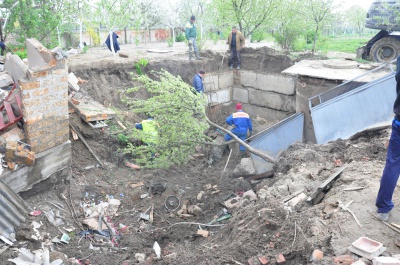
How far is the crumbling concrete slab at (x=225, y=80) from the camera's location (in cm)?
1384

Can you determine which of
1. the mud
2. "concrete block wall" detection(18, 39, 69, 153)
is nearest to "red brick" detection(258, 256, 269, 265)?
the mud

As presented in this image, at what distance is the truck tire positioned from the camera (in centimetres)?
1305

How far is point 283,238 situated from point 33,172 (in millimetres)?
4374

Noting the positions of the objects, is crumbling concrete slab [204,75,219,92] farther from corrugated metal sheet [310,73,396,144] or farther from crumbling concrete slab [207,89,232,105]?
corrugated metal sheet [310,73,396,144]

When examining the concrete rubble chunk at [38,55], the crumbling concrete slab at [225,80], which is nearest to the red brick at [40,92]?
the concrete rubble chunk at [38,55]

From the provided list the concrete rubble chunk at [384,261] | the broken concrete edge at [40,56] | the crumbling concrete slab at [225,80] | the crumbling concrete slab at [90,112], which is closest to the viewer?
the concrete rubble chunk at [384,261]

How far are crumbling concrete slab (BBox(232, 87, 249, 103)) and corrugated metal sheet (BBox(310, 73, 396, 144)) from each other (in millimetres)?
6374

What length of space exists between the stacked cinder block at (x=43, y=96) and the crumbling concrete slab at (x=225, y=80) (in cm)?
807

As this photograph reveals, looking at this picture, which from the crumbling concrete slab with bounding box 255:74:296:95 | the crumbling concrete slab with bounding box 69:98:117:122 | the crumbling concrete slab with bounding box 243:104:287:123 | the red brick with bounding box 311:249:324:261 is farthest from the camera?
the crumbling concrete slab with bounding box 243:104:287:123

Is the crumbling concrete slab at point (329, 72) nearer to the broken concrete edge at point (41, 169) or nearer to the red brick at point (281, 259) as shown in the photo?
the red brick at point (281, 259)

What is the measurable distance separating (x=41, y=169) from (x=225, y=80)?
8929mm

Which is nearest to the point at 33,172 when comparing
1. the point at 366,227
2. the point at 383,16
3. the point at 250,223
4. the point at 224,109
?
the point at 250,223

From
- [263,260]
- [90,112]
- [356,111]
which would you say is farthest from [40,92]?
[356,111]

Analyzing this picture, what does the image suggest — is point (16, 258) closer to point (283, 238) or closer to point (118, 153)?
point (283, 238)
